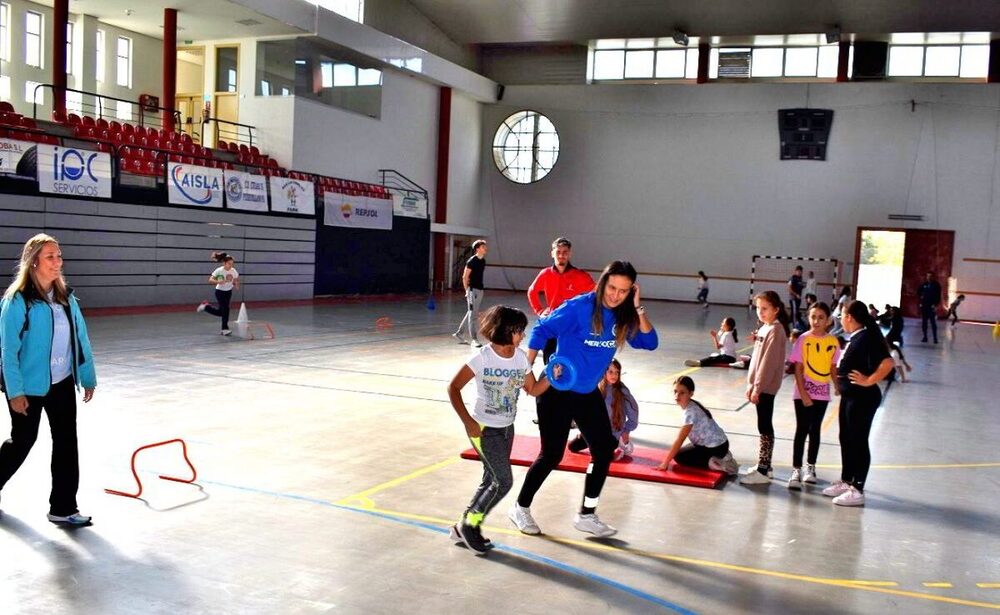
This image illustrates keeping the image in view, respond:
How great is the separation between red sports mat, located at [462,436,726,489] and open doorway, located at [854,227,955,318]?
30254 millimetres

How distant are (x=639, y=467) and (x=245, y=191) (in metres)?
21.3

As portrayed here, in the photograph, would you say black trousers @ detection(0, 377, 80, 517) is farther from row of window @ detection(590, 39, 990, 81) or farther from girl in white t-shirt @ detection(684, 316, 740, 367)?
row of window @ detection(590, 39, 990, 81)

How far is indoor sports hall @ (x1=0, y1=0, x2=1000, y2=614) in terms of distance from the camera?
5.67 meters

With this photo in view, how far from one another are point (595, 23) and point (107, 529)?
33459mm

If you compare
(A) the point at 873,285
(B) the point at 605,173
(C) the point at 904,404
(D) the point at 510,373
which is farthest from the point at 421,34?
(D) the point at 510,373

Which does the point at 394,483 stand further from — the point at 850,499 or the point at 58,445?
the point at 850,499

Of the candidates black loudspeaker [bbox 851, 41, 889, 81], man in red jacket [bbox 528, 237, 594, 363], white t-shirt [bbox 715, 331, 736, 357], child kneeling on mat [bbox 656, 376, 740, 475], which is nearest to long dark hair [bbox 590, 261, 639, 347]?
child kneeling on mat [bbox 656, 376, 740, 475]

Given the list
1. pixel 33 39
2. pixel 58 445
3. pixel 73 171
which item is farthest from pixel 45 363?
pixel 33 39

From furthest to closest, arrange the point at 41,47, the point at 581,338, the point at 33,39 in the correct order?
the point at 41,47, the point at 33,39, the point at 581,338

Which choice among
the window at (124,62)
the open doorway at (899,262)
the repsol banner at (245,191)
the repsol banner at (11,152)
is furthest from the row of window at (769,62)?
the repsol banner at (11,152)

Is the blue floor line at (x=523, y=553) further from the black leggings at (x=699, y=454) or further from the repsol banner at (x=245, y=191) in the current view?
the repsol banner at (x=245, y=191)

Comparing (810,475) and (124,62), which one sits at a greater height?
(124,62)

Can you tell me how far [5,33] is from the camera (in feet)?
94.1

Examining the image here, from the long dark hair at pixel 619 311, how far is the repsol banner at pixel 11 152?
1846 cm
